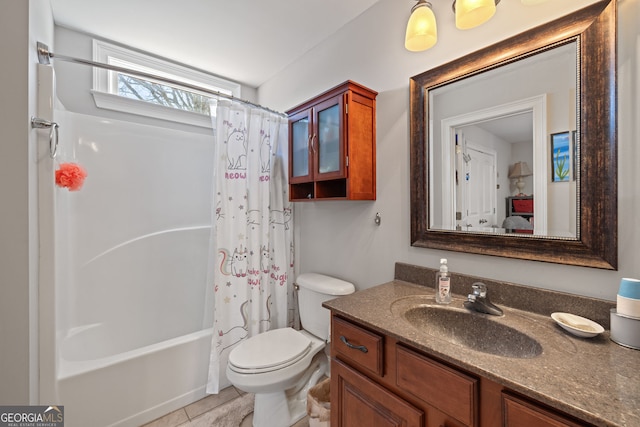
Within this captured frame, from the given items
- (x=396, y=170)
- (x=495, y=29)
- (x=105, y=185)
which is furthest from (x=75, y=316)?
(x=495, y=29)

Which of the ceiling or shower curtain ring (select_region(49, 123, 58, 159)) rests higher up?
the ceiling

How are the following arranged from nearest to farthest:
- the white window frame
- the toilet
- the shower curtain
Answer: the toilet → the shower curtain → the white window frame

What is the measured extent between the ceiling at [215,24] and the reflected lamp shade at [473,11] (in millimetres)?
692

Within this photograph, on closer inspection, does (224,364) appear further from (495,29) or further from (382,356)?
(495,29)

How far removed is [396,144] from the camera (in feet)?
4.77

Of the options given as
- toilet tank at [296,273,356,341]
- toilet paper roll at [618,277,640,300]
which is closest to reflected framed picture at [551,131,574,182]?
toilet paper roll at [618,277,640,300]

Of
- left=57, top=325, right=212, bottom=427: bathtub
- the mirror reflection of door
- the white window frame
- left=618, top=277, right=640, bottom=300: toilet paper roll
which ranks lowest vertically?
left=57, top=325, right=212, bottom=427: bathtub

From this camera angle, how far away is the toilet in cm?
134

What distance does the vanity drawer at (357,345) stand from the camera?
93cm

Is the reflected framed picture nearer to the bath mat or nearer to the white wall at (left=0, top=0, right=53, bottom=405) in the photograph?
the white wall at (left=0, top=0, right=53, bottom=405)

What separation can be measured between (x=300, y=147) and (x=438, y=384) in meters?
1.51

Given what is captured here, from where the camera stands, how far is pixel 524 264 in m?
1.04

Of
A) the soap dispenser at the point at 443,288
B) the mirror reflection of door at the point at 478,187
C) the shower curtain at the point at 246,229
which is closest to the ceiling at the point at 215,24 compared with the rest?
the shower curtain at the point at 246,229

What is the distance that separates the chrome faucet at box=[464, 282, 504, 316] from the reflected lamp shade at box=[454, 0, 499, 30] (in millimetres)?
1043
